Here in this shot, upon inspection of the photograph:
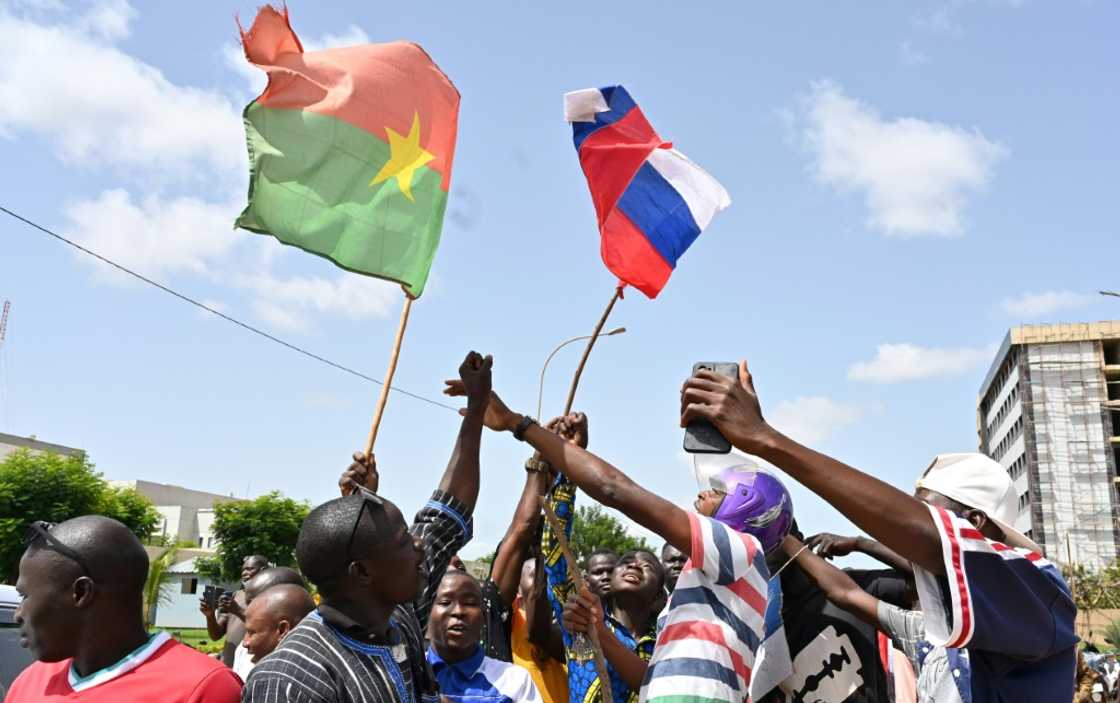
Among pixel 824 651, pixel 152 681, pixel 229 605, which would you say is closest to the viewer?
pixel 152 681

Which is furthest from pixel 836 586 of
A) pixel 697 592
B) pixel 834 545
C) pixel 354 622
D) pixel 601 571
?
pixel 354 622

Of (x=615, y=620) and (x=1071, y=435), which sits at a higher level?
(x=1071, y=435)

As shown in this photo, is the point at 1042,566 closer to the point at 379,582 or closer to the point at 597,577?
the point at 379,582

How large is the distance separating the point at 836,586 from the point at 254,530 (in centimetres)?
5053

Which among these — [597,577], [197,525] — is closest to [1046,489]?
[197,525]

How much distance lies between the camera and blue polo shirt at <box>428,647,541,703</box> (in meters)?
4.22

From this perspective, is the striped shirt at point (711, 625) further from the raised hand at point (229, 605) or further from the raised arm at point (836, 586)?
the raised hand at point (229, 605)

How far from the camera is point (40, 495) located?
36969mm

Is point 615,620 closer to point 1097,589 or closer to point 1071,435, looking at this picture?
point 1097,589

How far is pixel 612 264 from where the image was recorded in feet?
18.6

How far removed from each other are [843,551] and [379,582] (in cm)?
313

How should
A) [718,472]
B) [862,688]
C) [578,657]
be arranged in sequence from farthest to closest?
[578,657] → [862,688] → [718,472]

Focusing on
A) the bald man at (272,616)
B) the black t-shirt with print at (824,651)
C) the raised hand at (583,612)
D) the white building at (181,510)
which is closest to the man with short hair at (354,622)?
the raised hand at (583,612)

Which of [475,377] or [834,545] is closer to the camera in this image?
[475,377]
